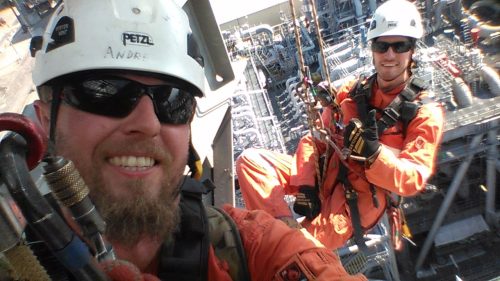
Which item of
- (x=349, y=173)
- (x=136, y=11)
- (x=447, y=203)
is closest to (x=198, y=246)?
(x=136, y=11)

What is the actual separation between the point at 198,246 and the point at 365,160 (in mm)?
2921

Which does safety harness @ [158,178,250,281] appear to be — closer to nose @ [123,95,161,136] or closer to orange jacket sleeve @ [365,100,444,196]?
nose @ [123,95,161,136]

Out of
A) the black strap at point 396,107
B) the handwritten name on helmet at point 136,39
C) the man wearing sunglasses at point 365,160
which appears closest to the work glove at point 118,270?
the handwritten name on helmet at point 136,39

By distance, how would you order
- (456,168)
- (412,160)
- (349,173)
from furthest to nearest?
(456,168), (349,173), (412,160)

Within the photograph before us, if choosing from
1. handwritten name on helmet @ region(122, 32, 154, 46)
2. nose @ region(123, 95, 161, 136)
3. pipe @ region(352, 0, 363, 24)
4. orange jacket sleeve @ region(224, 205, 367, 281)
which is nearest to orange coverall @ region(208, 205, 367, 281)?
orange jacket sleeve @ region(224, 205, 367, 281)

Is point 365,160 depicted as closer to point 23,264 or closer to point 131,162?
point 131,162

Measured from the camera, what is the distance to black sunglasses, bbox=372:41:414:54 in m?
5.32

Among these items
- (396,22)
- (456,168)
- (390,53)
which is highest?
(396,22)

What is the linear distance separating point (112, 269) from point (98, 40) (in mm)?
1242

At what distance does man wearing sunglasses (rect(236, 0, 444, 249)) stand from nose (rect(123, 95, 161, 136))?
3030mm

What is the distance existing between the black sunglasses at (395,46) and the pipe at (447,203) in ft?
13.7

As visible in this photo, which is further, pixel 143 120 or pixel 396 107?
pixel 396 107

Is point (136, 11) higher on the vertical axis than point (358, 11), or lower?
higher

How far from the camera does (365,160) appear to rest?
4504mm
